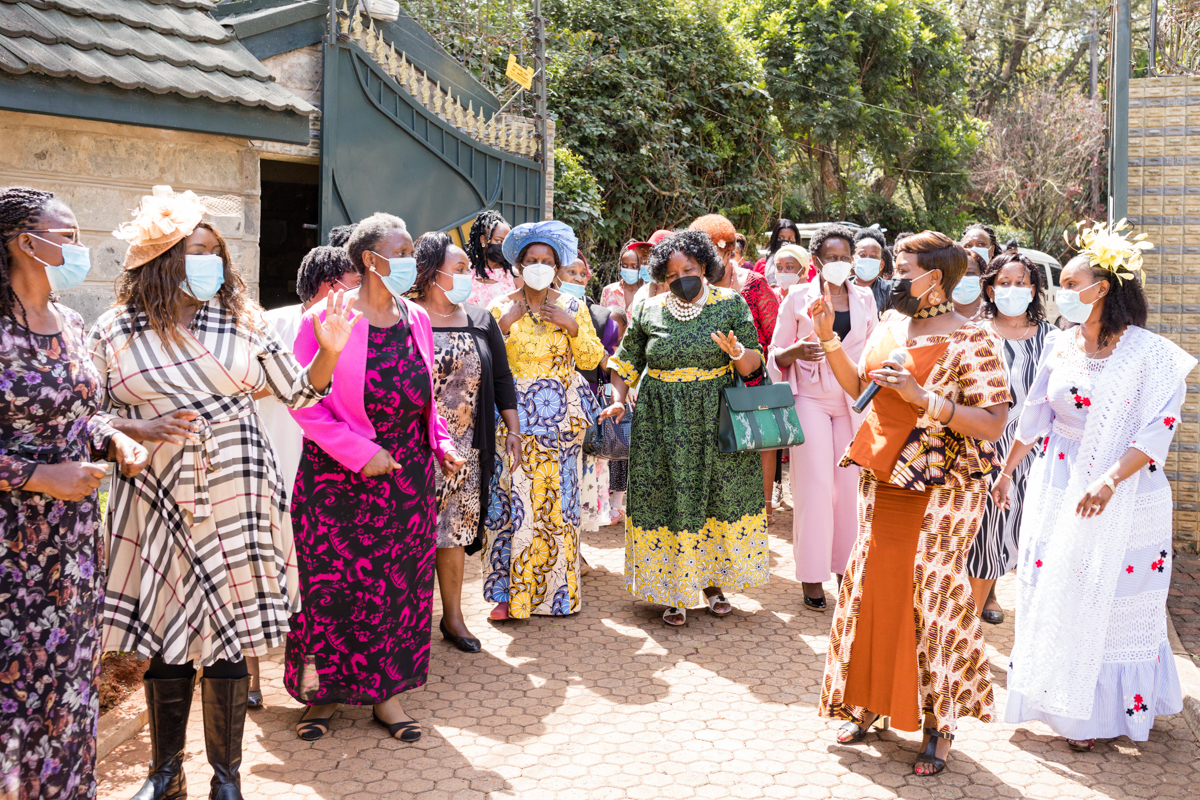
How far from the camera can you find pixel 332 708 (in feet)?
14.1

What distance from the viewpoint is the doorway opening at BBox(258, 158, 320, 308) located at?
39.0ft

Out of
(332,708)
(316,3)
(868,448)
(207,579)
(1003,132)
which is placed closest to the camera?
(207,579)

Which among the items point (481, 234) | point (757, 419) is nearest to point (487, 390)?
point (757, 419)

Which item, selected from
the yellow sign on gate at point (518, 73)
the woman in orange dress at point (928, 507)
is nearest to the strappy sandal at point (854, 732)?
the woman in orange dress at point (928, 507)

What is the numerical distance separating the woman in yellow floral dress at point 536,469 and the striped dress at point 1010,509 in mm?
2325

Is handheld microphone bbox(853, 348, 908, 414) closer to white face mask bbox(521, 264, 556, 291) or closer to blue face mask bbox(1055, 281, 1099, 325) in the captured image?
blue face mask bbox(1055, 281, 1099, 325)

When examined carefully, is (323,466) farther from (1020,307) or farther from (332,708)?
(1020,307)

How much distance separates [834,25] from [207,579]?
2002 centimetres

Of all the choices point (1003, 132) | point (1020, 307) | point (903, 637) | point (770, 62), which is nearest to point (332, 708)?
point (903, 637)

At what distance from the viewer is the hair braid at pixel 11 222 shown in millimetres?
2936

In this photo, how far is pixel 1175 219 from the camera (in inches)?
276

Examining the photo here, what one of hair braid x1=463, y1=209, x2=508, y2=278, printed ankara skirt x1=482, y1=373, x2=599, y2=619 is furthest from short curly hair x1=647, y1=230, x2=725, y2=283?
hair braid x1=463, y1=209, x2=508, y2=278

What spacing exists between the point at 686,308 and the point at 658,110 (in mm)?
11437

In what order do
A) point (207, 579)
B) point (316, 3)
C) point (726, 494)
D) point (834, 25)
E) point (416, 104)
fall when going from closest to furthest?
1. point (207, 579)
2. point (726, 494)
3. point (316, 3)
4. point (416, 104)
5. point (834, 25)
